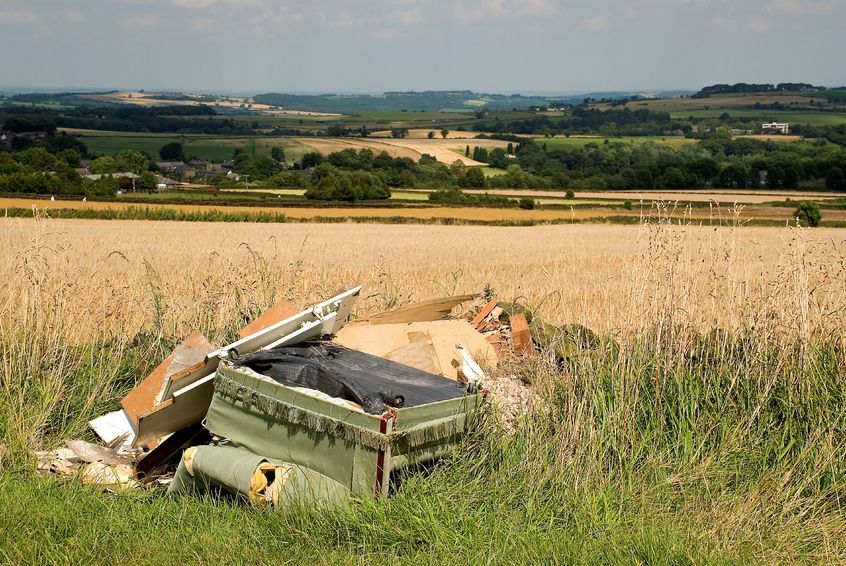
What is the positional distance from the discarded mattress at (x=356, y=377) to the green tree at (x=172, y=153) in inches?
4392

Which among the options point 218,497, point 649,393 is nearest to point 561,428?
point 649,393

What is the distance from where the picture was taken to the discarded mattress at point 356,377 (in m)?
5.36

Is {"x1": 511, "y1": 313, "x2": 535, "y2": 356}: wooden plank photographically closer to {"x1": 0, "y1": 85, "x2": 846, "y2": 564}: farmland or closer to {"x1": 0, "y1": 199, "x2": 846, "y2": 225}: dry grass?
{"x1": 0, "y1": 85, "x2": 846, "y2": 564}: farmland

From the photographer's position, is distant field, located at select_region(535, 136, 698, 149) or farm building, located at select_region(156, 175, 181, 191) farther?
distant field, located at select_region(535, 136, 698, 149)

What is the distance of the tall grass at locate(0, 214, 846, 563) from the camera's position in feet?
14.5

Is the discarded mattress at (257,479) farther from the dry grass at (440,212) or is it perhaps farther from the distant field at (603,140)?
the distant field at (603,140)

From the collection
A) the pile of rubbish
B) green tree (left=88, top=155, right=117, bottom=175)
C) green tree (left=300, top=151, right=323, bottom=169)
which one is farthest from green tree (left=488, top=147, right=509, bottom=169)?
the pile of rubbish

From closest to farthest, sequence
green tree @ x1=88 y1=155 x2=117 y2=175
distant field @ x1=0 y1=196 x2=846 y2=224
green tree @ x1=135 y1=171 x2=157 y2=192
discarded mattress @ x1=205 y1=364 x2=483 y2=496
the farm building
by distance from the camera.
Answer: discarded mattress @ x1=205 y1=364 x2=483 y2=496 → distant field @ x1=0 y1=196 x2=846 y2=224 → green tree @ x1=135 y1=171 x2=157 y2=192 → the farm building → green tree @ x1=88 y1=155 x2=117 y2=175

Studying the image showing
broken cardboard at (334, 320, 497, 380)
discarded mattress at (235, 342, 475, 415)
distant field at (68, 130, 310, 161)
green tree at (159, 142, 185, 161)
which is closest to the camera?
discarded mattress at (235, 342, 475, 415)

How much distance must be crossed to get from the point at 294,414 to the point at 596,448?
1948 millimetres

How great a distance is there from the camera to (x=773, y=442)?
5.68 m

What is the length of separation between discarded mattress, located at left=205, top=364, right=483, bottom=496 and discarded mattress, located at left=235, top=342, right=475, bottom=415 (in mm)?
102

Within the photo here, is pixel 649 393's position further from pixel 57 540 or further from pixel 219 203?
pixel 219 203

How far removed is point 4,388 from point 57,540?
2.30 meters
